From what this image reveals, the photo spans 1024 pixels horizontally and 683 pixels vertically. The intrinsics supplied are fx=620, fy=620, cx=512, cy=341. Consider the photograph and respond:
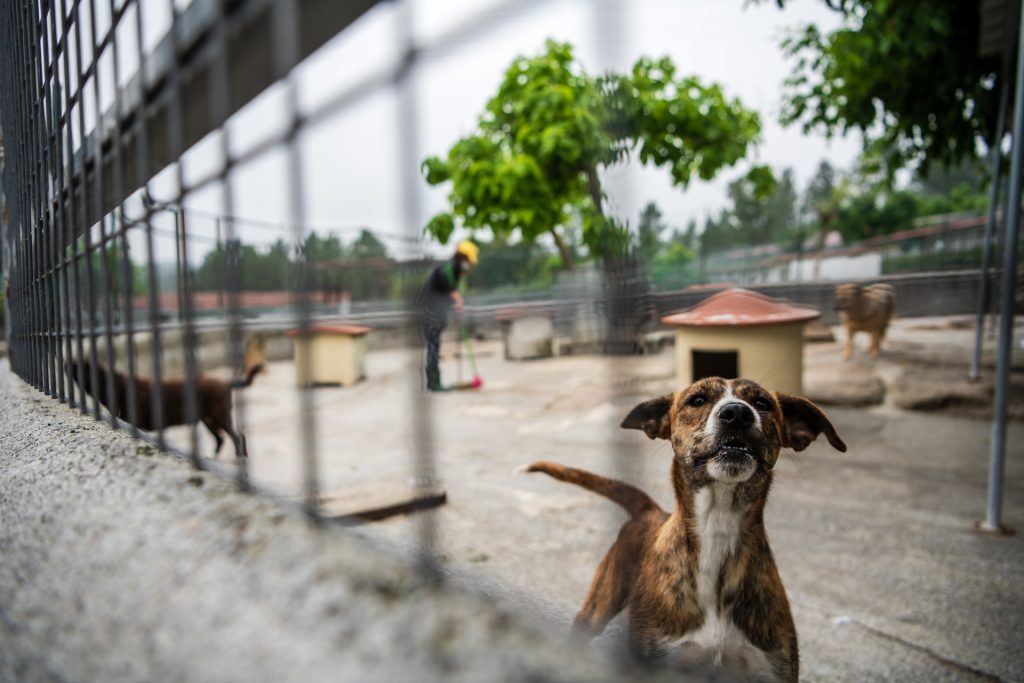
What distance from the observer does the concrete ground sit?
1.84m

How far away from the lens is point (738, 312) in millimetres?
1090

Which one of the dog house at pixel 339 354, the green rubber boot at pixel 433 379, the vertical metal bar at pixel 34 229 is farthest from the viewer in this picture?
the dog house at pixel 339 354

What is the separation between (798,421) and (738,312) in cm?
21

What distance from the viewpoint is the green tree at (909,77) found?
382 cm

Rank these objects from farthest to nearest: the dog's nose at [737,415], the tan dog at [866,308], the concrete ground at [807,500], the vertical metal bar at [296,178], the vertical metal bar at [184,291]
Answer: the concrete ground at [807,500]
the tan dog at [866,308]
the dog's nose at [737,415]
the vertical metal bar at [184,291]
the vertical metal bar at [296,178]

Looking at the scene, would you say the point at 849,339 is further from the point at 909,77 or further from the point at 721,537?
the point at 909,77

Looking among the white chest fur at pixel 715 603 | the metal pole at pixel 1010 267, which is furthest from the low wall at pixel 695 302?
the white chest fur at pixel 715 603

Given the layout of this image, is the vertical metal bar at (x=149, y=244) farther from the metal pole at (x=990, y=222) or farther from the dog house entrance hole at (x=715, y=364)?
the metal pole at (x=990, y=222)

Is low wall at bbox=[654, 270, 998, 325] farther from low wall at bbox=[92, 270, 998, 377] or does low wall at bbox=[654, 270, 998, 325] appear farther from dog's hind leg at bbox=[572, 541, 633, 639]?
dog's hind leg at bbox=[572, 541, 633, 639]

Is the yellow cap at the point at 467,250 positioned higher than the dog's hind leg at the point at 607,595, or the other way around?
the yellow cap at the point at 467,250

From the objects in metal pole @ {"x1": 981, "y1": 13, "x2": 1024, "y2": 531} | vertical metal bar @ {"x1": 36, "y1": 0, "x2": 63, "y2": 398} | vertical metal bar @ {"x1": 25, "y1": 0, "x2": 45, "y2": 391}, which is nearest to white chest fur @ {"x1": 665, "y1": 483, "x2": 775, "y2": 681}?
vertical metal bar @ {"x1": 36, "y1": 0, "x2": 63, "y2": 398}

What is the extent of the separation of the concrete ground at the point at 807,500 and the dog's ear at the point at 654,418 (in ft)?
0.25

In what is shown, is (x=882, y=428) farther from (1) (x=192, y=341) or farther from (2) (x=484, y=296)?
(1) (x=192, y=341)

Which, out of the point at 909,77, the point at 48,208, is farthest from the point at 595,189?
the point at 909,77
